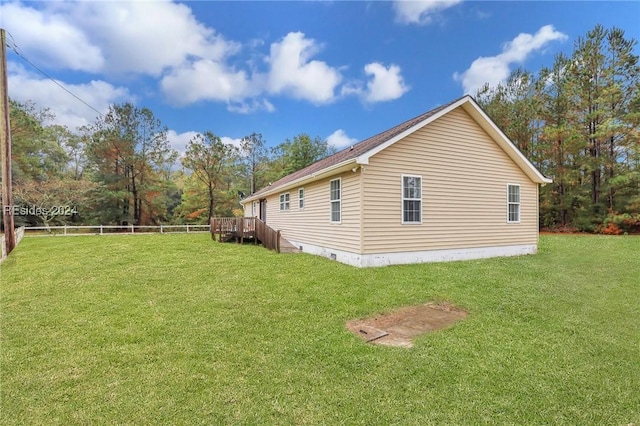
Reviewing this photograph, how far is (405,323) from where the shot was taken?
4660 millimetres

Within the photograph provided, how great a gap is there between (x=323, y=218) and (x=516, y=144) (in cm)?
2143

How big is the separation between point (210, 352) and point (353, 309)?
8.01 ft

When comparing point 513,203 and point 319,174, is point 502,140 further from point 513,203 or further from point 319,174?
point 319,174

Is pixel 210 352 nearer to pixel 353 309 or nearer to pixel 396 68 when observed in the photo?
pixel 353 309

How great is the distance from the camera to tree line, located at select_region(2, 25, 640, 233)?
19.5 m

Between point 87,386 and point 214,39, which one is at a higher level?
point 214,39

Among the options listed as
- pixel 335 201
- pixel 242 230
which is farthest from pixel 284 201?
pixel 335 201

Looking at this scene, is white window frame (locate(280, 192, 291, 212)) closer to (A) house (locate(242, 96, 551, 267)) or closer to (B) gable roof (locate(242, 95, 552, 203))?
(B) gable roof (locate(242, 95, 552, 203))

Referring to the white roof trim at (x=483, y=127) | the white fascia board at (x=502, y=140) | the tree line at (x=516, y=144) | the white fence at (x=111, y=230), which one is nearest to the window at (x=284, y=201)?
the white roof trim at (x=483, y=127)

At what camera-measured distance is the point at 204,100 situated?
25.5m

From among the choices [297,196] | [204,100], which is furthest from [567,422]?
[204,100]

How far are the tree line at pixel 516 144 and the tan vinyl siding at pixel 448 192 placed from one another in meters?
13.8

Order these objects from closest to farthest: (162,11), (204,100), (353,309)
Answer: (353,309)
(162,11)
(204,100)

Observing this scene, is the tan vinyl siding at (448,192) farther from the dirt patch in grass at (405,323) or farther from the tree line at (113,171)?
the tree line at (113,171)
